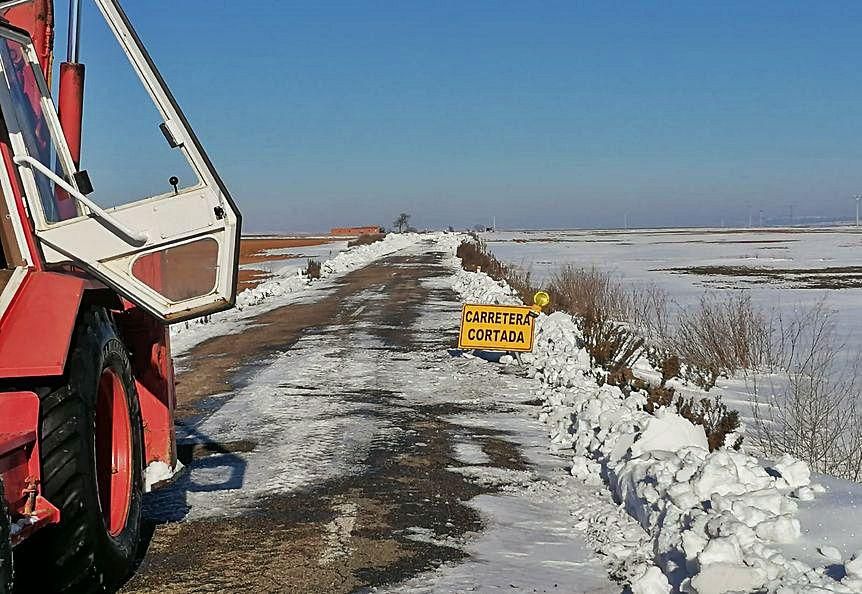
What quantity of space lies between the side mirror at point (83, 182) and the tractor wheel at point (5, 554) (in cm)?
185

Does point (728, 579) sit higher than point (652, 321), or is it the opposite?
point (728, 579)

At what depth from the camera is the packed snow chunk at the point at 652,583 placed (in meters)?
4.13

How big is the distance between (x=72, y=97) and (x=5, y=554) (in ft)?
8.89

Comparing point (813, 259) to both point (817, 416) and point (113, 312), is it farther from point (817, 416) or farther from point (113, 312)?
point (113, 312)

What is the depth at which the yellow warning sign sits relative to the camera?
11.7 m

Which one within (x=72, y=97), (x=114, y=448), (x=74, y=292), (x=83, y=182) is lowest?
(x=114, y=448)

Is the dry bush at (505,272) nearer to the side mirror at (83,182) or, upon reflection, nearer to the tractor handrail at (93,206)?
the side mirror at (83,182)

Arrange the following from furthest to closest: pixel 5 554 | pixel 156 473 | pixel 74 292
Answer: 1. pixel 156 473
2. pixel 74 292
3. pixel 5 554

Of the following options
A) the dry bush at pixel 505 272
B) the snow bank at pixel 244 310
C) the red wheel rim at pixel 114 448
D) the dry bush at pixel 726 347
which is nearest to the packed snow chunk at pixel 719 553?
the red wheel rim at pixel 114 448

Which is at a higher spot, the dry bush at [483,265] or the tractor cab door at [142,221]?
the tractor cab door at [142,221]

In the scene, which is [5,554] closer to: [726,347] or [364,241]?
[726,347]

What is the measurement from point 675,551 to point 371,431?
12.7ft

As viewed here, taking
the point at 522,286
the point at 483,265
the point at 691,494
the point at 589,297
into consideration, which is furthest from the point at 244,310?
the point at 691,494

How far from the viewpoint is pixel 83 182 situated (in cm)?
435
